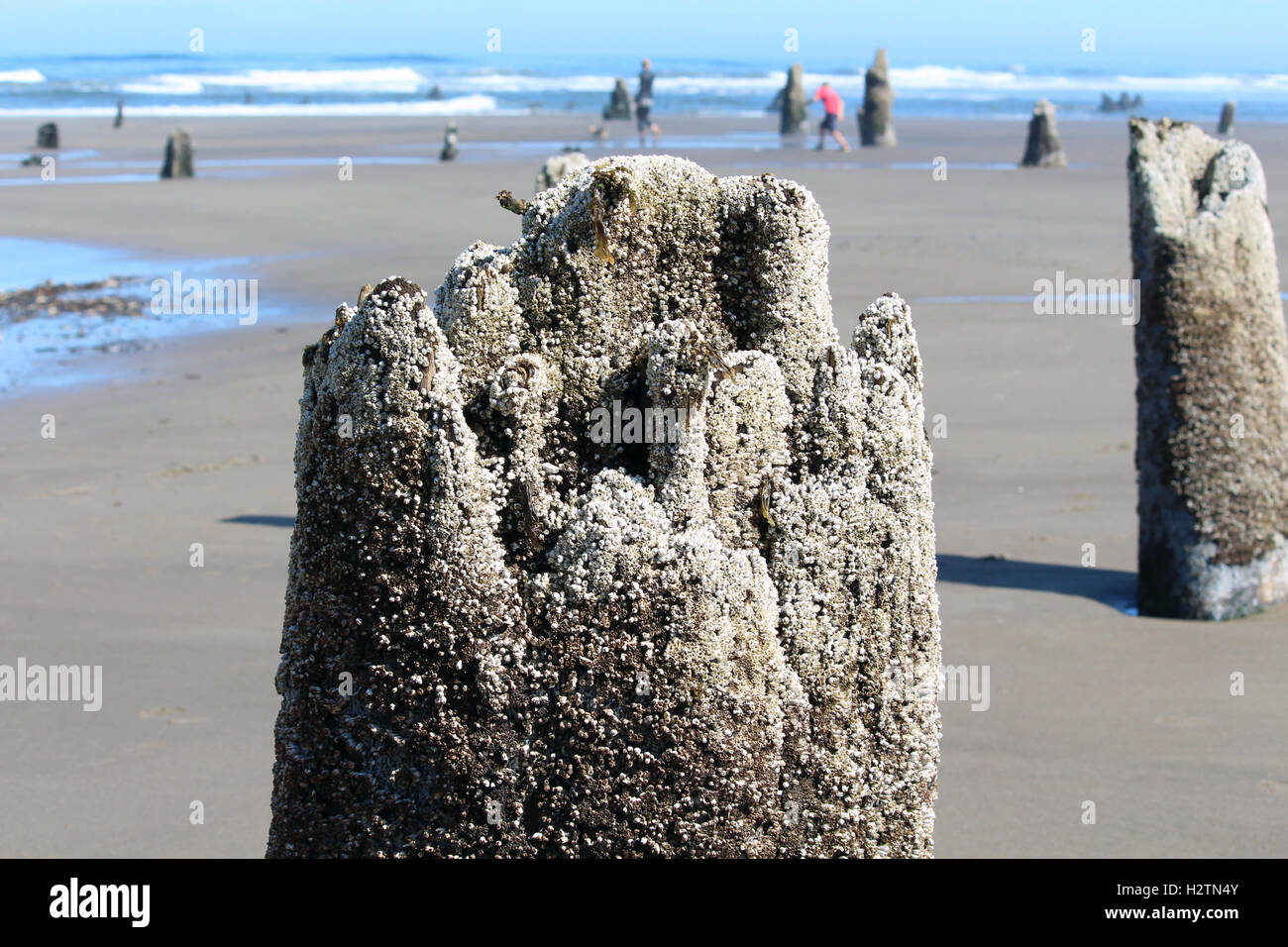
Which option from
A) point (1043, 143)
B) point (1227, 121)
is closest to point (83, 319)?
point (1043, 143)

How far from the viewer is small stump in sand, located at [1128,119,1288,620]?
22.1 ft

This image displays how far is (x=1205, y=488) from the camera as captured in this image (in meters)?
6.88

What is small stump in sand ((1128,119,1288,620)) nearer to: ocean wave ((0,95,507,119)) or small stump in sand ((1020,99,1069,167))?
small stump in sand ((1020,99,1069,167))

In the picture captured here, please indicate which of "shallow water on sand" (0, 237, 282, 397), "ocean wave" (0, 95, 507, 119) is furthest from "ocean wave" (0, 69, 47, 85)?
"shallow water on sand" (0, 237, 282, 397)

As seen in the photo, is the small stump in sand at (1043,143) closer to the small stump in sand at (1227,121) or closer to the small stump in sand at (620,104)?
the small stump in sand at (1227,121)

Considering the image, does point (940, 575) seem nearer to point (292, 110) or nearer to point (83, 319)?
point (83, 319)

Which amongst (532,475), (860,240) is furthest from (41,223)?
(532,475)

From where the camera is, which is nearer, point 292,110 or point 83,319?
point 83,319

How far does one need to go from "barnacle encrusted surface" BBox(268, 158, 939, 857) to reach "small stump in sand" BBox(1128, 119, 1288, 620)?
4.47 metres

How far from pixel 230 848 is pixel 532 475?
10.1 feet

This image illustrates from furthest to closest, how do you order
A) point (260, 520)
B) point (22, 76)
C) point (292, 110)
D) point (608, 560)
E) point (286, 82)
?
point (22, 76), point (286, 82), point (292, 110), point (260, 520), point (608, 560)

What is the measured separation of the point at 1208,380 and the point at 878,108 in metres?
33.1

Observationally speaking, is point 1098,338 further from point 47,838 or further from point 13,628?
point 47,838

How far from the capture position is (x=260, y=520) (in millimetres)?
9273
